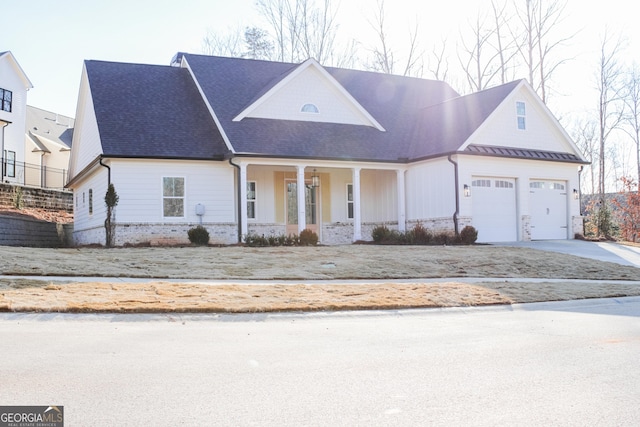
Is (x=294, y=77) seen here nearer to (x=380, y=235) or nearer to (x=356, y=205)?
(x=356, y=205)

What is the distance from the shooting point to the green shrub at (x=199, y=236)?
21.5 meters

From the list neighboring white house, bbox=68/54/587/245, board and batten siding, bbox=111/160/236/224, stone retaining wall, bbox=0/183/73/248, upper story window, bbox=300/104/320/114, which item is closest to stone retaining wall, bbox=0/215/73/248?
stone retaining wall, bbox=0/183/73/248

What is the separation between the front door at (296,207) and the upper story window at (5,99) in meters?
21.4

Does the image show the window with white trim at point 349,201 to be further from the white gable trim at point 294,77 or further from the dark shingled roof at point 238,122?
the white gable trim at point 294,77

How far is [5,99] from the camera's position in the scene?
3712 cm

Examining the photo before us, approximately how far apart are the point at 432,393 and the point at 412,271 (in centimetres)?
1070

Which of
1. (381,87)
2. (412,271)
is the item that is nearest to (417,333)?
(412,271)

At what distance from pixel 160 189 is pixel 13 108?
20.8 meters

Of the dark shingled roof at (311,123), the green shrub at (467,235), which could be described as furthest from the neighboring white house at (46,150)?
the green shrub at (467,235)

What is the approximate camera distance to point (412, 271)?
631 inches

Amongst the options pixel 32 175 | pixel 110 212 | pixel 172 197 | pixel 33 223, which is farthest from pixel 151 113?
pixel 32 175

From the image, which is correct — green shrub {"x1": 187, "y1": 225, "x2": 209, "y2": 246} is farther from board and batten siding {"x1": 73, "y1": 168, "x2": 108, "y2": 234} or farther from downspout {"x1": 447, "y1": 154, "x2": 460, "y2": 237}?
downspout {"x1": 447, "y1": 154, "x2": 460, "y2": 237}

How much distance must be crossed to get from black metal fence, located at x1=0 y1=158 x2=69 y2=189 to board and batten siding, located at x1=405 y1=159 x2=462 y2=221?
19.6 metres
